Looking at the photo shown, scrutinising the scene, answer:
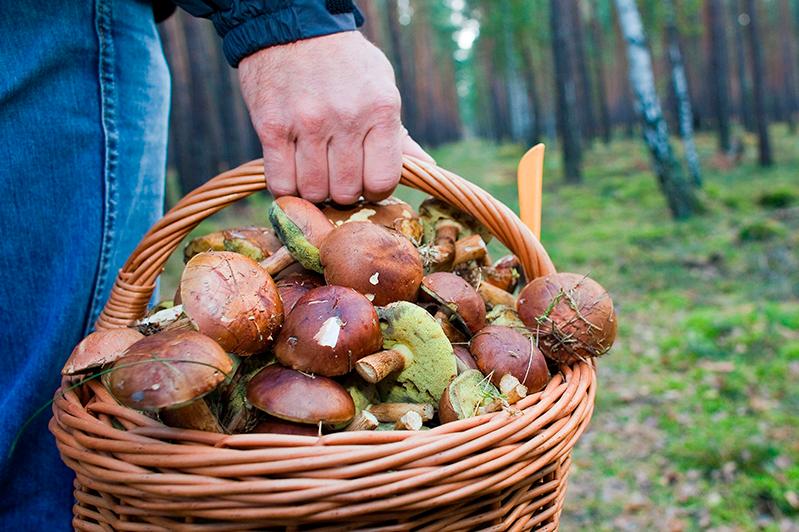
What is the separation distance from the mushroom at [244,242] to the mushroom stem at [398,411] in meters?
0.56

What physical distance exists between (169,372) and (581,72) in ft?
74.9

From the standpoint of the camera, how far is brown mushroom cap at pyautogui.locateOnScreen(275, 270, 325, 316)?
1.45m

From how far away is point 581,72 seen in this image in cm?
2188

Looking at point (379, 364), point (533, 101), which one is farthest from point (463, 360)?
point (533, 101)

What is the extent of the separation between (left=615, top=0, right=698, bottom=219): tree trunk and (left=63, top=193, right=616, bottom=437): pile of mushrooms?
9.42m

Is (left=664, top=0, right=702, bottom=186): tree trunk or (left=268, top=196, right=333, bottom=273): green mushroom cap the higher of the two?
(left=268, top=196, right=333, bottom=273): green mushroom cap

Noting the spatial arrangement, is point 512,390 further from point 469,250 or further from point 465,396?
point 469,250

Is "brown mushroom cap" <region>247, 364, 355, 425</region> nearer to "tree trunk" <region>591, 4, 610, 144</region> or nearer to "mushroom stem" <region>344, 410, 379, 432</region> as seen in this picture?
"mushroom stem" <region>344, 410, 379, 432</region>

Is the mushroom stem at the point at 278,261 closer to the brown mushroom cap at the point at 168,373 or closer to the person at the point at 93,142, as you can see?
the person at the point at 93,142

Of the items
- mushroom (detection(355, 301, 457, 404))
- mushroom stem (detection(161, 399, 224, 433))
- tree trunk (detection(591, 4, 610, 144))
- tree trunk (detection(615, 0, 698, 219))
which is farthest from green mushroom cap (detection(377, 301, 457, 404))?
tree trunk (detection(591, 4, 610, 144))

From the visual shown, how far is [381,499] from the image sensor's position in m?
1.03

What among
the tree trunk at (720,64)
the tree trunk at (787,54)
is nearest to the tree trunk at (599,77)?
the tree trunk at (787,54)

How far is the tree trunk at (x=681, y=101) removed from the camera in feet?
42.2

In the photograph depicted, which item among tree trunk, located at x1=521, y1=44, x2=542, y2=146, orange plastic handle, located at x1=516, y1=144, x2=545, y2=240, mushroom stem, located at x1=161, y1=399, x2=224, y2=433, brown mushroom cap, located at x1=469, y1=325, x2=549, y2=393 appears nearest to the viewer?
mushroom stem, located at x1=161, y1=399, x2=224, y2=433
